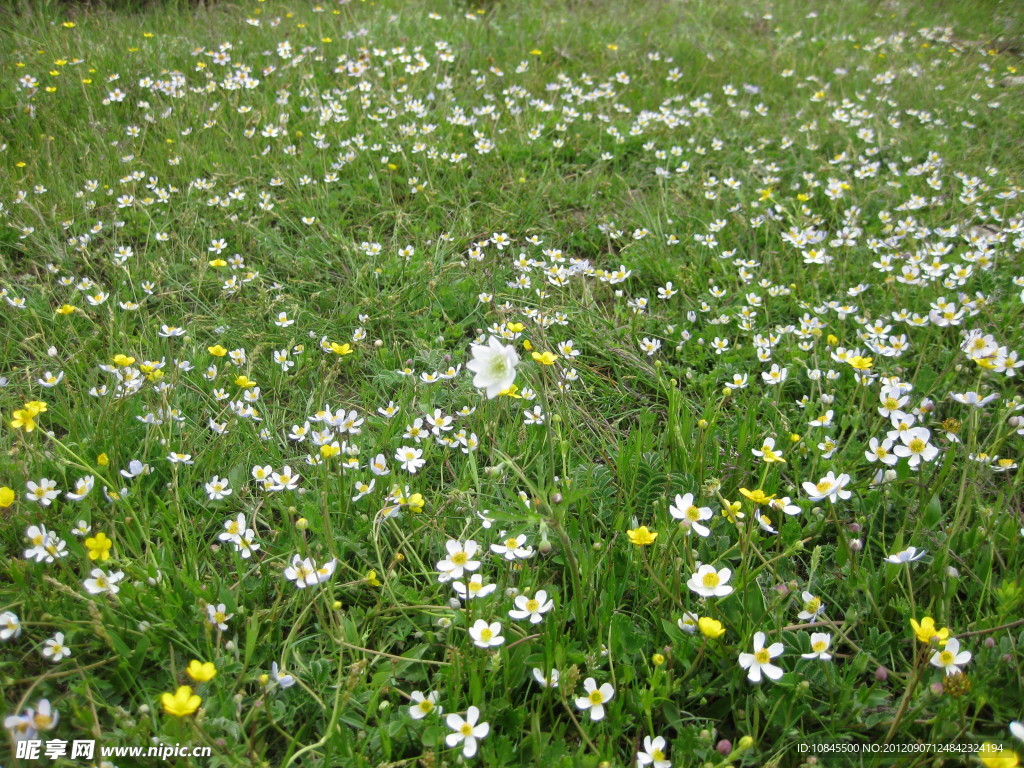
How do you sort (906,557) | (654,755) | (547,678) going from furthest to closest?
1. (906,557)
2. (547,678)
3. (654,755)

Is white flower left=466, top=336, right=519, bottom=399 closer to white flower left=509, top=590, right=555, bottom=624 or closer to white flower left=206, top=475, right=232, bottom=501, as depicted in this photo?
white flower left=509, top=590, right=555, bottom=624

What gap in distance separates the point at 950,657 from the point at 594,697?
2.60 feet

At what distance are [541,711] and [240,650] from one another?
2.49 feet

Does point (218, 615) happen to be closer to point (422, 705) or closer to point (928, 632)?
point (422, 705)

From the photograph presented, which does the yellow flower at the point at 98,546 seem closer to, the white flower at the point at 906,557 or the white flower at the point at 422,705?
the white flower at the point at 422,705

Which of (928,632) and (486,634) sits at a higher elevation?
(928,632)

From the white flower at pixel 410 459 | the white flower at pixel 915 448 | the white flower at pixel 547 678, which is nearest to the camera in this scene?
the white flower at pixel 547 678

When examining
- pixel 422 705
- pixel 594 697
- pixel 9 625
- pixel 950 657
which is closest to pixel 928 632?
pixel 950 657

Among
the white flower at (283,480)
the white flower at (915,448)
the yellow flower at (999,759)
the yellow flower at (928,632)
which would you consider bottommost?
the white flower at (283,480)

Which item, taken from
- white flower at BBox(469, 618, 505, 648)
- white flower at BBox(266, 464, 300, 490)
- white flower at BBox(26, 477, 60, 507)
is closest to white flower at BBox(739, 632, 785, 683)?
white flower at BBox(469, 618, 505, 648)

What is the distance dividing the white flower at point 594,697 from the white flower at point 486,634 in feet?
0.71

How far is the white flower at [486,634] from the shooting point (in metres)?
1.61

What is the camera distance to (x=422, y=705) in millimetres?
1559

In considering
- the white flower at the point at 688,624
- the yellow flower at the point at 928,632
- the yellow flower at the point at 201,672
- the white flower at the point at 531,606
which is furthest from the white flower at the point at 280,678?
the yellow flower at the point at 928,632
